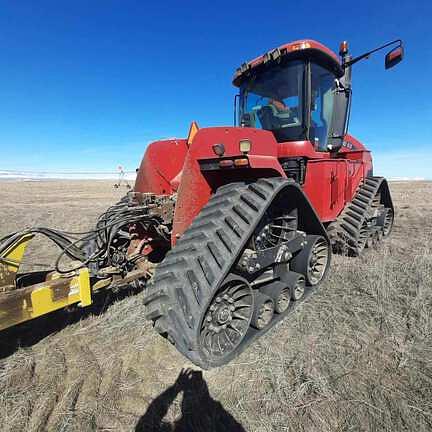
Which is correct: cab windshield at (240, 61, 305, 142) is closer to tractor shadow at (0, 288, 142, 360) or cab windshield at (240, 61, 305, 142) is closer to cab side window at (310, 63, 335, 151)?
cab side window at (310, 63, 335, 151)

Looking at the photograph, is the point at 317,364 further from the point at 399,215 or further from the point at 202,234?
the point at 399,215

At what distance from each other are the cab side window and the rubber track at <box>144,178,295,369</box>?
203 centimetres

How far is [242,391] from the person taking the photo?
213 cm

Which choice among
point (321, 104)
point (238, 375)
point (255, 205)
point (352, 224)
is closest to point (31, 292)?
point (238, 375)

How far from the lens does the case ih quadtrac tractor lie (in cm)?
221

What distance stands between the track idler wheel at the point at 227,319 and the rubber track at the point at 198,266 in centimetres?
22

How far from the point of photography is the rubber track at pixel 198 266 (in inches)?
81.2

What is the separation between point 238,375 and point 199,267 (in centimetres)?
98

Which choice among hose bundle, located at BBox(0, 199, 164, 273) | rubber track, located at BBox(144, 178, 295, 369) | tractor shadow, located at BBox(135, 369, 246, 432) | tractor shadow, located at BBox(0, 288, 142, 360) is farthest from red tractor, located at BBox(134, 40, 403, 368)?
tractor shadow, located at BBox(0, 288, 142, 360)

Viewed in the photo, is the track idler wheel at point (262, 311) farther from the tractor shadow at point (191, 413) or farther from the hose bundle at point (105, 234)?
the hose bundle at point (105, 234)

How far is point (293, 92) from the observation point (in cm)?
390

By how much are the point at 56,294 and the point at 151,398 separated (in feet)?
3.76

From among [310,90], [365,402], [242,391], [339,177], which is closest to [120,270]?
[242,391]

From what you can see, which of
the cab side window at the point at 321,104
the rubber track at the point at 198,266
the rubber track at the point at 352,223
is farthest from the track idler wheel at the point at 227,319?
the rubber track at the point at 352,223
